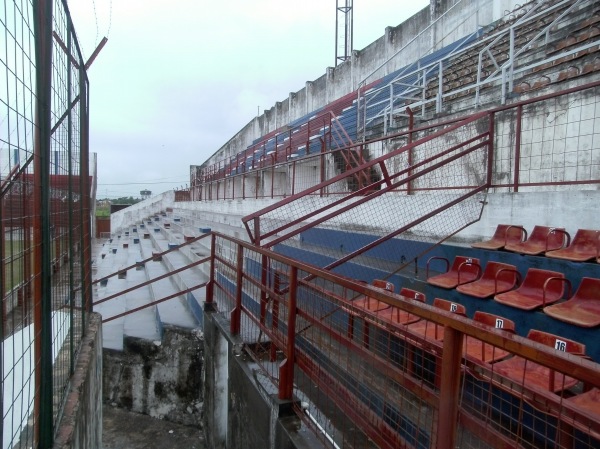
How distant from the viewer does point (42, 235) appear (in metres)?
2.34

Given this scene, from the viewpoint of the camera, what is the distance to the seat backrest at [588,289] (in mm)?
3422

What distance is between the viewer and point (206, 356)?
18.5ft

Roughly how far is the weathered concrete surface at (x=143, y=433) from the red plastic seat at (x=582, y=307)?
4147mm

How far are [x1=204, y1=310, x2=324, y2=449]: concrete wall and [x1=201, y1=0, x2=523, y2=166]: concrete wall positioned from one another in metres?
8.21

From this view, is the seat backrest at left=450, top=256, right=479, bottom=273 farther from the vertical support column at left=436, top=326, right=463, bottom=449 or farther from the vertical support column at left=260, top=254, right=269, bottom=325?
the vertical support column at left=436, top=326, right=463, bottom=449

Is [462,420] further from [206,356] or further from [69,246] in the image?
[206,356]

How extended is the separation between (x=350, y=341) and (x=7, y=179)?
1.84 m

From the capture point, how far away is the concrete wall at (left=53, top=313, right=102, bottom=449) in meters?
2.63

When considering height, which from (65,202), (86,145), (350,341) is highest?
(86,145)

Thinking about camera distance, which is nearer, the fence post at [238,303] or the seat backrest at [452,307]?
the seat backrest at [452,307]

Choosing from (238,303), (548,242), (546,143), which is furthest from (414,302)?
(546,143)

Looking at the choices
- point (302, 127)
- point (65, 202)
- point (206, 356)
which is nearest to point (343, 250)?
point (206, 356)

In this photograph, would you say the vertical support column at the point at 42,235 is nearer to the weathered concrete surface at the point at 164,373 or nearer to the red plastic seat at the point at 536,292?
the red plastic seat at the point at 536,292

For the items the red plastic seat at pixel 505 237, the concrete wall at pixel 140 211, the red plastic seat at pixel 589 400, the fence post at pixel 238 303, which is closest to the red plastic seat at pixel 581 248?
the red plastic seat at pixel 505 237
